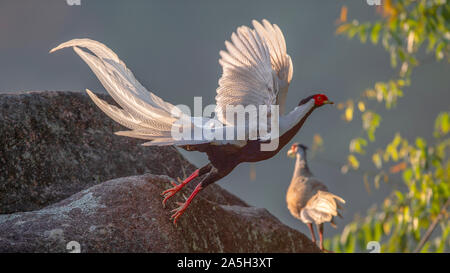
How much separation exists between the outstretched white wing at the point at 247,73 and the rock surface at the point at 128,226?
378 mm

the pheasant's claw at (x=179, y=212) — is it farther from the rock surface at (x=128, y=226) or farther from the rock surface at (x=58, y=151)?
the rock surface at (x=58, y=151)

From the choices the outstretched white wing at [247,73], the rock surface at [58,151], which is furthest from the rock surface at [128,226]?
the outstretched white wing at [247,73]

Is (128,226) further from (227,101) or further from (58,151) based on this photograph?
(58,151)

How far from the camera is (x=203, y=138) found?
52.7 inches

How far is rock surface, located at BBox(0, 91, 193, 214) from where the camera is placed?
177cm

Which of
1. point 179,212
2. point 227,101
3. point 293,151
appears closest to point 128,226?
point 179,212

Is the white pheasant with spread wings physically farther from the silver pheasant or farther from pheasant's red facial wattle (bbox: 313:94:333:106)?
the silver pheasant

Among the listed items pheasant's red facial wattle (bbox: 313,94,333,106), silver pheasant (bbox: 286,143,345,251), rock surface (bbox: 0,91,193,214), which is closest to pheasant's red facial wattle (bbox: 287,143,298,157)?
silver pheasant (bbox: 286,143,345,251)

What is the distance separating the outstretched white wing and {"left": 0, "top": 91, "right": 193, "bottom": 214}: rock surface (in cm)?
77

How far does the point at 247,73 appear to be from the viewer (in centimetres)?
138

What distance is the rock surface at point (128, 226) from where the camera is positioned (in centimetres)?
140

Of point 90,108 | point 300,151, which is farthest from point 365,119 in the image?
point 90,108

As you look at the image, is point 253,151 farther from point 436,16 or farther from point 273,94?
point 436,16

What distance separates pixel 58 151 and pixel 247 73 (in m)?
0.87
